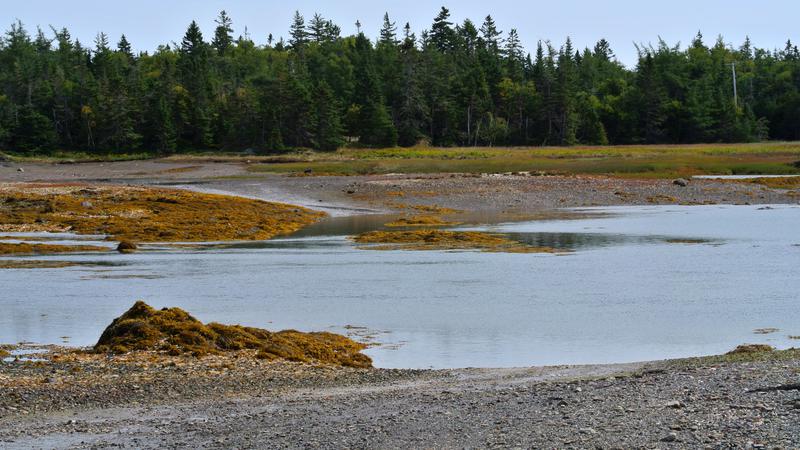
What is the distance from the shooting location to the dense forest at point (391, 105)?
96188 mm

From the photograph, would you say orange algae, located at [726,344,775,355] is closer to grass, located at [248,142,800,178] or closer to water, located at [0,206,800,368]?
water, located at [0,206,800,368]

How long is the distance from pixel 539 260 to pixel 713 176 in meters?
40.2

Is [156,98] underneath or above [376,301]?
above

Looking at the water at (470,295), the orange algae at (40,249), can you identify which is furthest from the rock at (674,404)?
the orange algae at (40,249)

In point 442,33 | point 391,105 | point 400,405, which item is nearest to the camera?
point 400,405

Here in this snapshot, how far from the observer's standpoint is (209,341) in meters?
14.8

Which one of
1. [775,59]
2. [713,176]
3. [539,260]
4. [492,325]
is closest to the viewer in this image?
[492,325]

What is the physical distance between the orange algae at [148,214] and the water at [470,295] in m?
4.71

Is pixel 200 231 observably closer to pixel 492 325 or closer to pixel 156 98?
pixel 492 325

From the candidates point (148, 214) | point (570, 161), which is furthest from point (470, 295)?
point (570, 161)

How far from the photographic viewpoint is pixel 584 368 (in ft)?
43.5

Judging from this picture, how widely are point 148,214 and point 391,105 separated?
6829 cm

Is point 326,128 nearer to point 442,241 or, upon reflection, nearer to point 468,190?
point 468,190

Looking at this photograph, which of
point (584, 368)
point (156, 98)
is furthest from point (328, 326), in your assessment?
point (156, 98)
